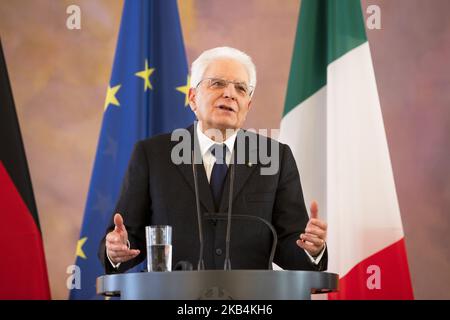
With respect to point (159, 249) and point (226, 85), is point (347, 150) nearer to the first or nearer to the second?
point (226, 85)

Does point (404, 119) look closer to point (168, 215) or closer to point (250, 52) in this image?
point (250, 52)

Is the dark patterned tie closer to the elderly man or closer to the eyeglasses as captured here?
the elderly man

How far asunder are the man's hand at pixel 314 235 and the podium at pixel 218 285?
29 cm

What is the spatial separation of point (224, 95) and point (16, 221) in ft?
5.47

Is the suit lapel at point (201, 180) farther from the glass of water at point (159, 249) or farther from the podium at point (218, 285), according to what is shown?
the podium at point (218, 285)

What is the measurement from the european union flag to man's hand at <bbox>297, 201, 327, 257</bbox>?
1.88m

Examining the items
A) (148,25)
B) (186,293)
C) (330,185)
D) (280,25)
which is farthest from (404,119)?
(186,293)

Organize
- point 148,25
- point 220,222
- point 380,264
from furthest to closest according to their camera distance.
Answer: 1. point 148,25
2. point 380,264
3. point 220,222

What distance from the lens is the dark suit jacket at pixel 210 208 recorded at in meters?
2.55

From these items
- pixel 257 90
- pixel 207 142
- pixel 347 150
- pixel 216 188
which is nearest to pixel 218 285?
pixel 216 188

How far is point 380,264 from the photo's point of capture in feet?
12.2

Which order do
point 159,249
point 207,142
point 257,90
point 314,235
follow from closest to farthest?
1. point 159,249
2. point 314,235
3. point 207,142
4. point 257,90

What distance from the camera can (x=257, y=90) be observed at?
421 centimetres

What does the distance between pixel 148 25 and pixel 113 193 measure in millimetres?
1070
